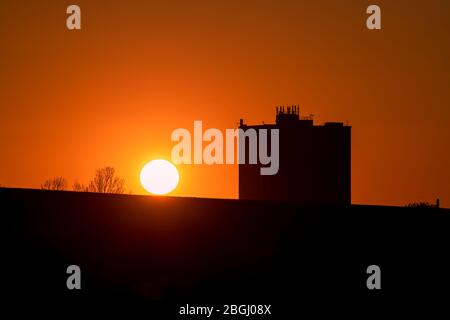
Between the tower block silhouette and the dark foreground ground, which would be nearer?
the dark foreground ground

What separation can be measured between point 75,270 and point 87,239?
193 centimetres

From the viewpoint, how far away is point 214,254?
84.1ft

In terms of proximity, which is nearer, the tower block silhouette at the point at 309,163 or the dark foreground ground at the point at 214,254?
the dark foreground ground at the point at 214,254

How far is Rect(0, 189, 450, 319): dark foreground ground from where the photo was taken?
76.3ft

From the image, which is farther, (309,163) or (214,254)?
A: (309,163)

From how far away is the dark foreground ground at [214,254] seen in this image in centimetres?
2327

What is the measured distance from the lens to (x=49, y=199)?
27234mm
